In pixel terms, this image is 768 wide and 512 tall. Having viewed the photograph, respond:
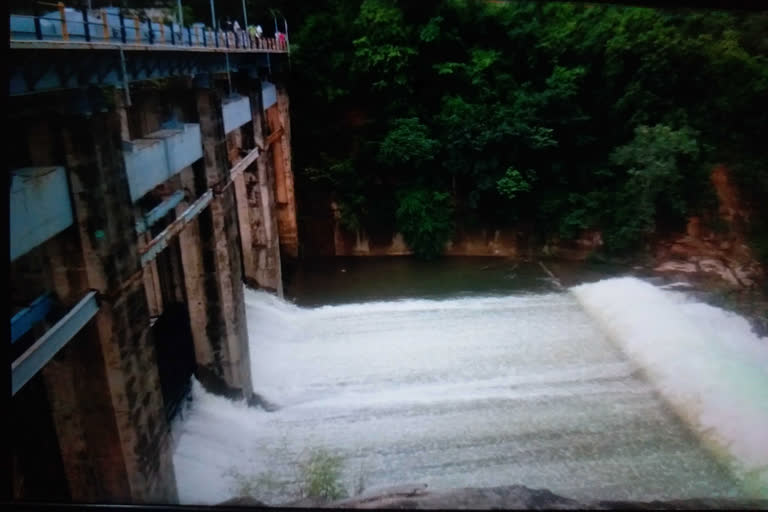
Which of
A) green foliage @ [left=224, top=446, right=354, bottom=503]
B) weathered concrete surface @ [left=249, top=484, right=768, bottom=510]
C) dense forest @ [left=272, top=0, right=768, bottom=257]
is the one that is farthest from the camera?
dense forest @ [left=272, top=0, right=768, bottom=257]

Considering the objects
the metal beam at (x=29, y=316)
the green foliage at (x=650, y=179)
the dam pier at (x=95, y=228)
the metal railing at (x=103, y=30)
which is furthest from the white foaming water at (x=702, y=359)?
the metal railing at (x=103, y=30)

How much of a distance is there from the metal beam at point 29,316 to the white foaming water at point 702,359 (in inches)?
390

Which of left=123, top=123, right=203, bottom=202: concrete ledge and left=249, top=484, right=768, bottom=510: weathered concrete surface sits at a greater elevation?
left=123, top=123, right=203, bottom=202: concrete ledge

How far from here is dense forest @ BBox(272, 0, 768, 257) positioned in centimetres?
1579

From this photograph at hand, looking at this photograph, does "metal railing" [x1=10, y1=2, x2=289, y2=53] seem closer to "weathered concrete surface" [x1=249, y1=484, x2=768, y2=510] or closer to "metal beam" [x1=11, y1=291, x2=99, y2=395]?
"metal beam" [x1=11, y1=291, x2=99, y2=395]

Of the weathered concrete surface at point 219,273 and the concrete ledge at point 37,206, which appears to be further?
the weathered concrete surface at point 219,273

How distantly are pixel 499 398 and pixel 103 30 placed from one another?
8507 mm

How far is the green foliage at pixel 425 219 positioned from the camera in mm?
17484

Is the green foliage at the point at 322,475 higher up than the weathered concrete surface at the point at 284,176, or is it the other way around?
the weathered concrete surface at the point at 284,176

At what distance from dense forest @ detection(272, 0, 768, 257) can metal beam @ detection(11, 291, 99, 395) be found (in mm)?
12735

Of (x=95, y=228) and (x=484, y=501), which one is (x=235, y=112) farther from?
(x=484, y=501)

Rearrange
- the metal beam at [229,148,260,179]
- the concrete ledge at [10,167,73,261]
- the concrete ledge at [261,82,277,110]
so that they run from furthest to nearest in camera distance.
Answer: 1. the concrete ledge at [261,82,277,110]
2. the metal beam at [229,148,260,179]
3. the concrete ledge at [10,167,73,261]

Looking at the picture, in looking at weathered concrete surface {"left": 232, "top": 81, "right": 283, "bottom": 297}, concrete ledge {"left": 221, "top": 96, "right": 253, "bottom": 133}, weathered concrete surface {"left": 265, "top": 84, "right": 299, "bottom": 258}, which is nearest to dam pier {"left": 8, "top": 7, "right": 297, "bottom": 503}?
concrete ledge {"left": 221, "top": 96, "right": 253, "bottom": 133}

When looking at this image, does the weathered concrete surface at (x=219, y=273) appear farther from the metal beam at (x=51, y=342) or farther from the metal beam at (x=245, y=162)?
the metal beam at (x=51, y=342)
